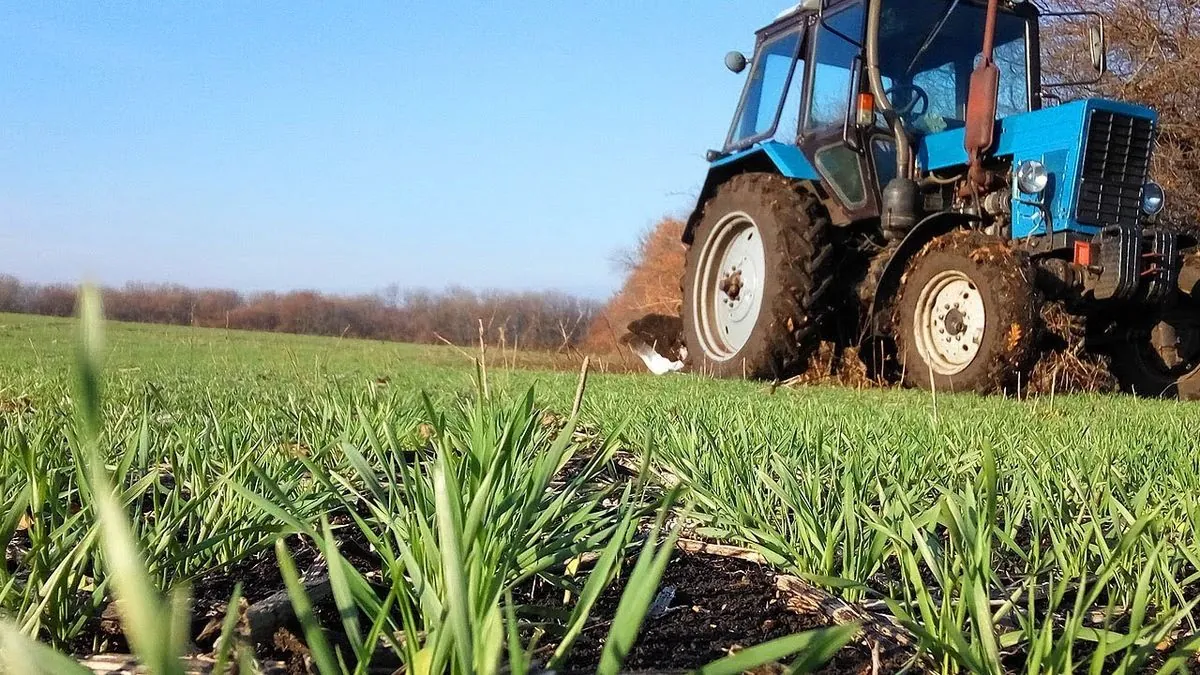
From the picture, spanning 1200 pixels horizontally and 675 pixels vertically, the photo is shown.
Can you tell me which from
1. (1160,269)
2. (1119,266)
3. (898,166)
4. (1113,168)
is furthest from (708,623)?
(1113,168)

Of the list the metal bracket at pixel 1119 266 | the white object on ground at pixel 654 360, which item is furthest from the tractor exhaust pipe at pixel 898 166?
the white object on ground at pixel 654 360

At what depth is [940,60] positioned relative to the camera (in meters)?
5.25

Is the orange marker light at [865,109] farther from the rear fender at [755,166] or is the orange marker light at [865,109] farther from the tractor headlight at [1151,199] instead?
the tractor headlight at [1151,199]

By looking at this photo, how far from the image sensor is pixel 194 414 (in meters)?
1.94

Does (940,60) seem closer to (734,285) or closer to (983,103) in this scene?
(983,103)

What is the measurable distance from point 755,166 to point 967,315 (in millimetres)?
1969

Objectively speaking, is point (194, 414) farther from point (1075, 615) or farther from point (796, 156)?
point (796, 156)

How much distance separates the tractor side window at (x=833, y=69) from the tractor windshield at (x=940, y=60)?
18 cm

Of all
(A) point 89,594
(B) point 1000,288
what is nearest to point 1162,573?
(A) point 89,594

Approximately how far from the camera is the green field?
0.65 meters

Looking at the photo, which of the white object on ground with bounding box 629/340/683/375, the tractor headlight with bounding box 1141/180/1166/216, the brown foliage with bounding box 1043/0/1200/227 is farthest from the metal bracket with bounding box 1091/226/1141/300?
the brown foliage with bounding box 1043/0/1200/227

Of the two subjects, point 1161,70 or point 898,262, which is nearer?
point 898,262

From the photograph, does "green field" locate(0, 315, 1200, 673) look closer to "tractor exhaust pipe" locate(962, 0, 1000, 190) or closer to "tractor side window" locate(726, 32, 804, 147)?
"tractor exhaust pipe" locate(962, 0, 1000, 190)

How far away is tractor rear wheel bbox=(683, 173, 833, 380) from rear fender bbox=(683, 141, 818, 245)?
114 millimetres
